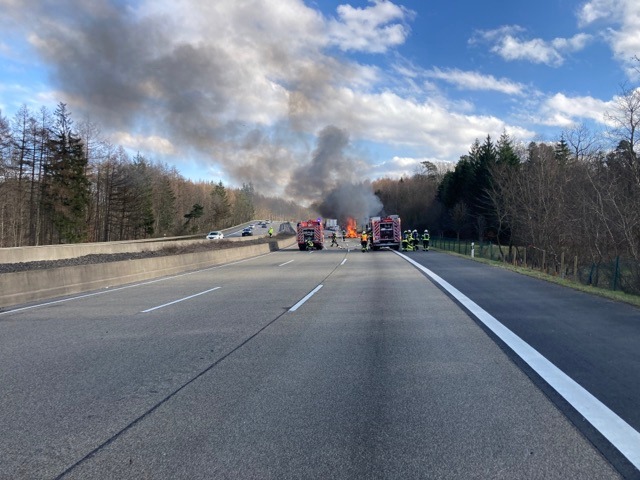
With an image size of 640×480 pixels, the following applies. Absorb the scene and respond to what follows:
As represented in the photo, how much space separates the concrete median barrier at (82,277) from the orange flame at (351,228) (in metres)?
45.7

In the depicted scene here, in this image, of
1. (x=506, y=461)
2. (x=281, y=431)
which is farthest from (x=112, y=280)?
(x=506, y=461)

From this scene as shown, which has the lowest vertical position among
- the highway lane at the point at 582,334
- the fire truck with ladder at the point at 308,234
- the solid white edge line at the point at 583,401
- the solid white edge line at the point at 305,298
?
the solid white edge line at the point at 305,298

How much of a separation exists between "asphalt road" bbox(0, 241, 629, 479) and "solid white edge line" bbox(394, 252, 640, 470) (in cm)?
20

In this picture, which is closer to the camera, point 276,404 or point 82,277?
point 276,404

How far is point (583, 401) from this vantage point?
4.78 m

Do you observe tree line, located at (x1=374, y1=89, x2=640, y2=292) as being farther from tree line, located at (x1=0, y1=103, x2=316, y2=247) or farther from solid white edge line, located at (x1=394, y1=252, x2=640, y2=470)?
tree line, located at (x1=0, y1=103, x2=316, y2=247)

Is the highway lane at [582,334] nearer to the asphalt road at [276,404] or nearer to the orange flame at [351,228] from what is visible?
the asphalt road at [276,404]

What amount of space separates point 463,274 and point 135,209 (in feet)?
192

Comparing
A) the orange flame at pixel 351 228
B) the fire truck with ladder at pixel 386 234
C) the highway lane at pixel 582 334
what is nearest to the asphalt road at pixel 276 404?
the highway lane at pixel 582 334

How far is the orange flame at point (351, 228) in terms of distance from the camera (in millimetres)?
70950

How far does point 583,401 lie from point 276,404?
2.90 m

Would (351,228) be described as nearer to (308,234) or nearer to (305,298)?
(308,234)

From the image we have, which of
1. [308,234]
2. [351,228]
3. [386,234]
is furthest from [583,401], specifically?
[351,228]

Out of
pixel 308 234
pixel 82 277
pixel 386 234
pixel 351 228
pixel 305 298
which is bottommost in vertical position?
pixel 305 298
